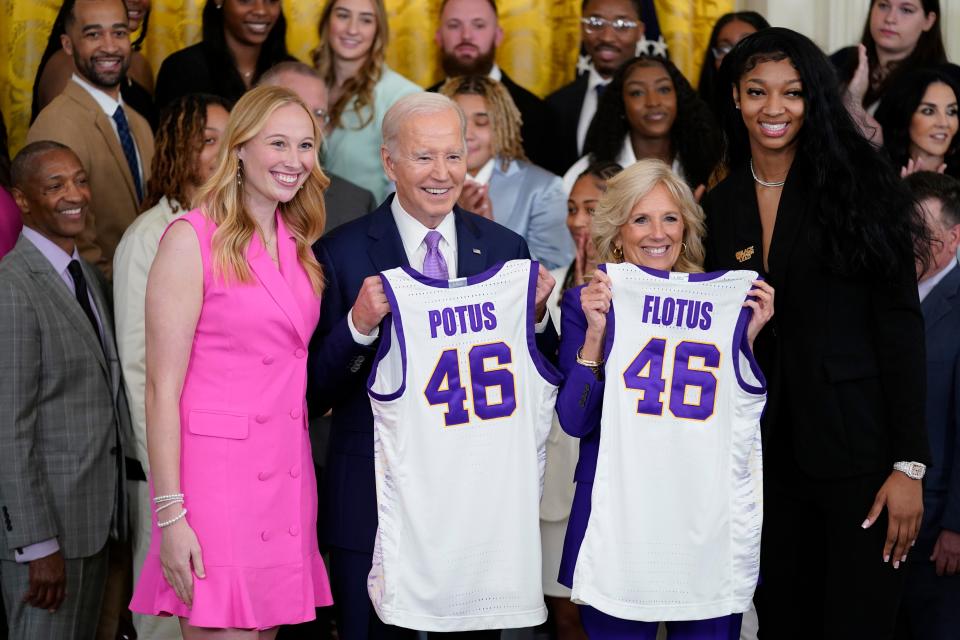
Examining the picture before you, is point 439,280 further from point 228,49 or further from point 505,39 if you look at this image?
point 505,39

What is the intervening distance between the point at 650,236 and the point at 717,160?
6.71 ft

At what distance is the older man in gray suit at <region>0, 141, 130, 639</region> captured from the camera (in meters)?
4.22

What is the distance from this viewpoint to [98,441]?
14.6 ft

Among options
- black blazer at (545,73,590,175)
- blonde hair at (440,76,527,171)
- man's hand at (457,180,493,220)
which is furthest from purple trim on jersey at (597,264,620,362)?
black blazer at (545,73,590,175)

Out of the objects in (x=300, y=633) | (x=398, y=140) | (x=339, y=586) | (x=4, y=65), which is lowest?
(x=300, y=633)

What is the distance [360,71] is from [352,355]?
274 centimetres

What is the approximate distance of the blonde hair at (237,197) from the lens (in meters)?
3.37

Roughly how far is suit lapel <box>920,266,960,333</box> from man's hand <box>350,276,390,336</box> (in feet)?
6.67

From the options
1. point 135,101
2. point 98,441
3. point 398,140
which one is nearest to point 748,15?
point 135,101

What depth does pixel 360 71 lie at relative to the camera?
5922mm

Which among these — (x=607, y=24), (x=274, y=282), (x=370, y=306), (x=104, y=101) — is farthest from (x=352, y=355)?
(x=607, y=24)

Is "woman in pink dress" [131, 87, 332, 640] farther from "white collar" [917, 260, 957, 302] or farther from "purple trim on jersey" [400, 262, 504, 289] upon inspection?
"white collar" [917, 260, 957, 302]

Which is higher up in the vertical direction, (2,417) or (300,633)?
(2,417)

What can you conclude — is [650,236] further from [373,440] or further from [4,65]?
[4,65]
